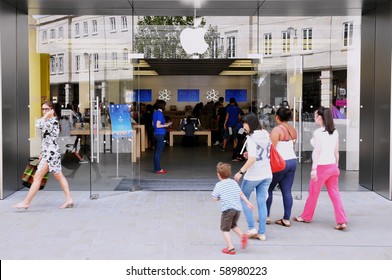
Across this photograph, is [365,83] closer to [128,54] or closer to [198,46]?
[198,46]

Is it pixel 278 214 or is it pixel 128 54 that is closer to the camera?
pixel 278 214

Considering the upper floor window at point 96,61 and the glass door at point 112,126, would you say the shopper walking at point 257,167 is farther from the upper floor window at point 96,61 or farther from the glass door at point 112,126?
the upper floor window at point 96,61

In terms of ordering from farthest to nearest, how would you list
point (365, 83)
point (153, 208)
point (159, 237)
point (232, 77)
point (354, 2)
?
point (232, 77) < point (365, 83) < point (354, 2) < point (153, 208) < point (159, 237)

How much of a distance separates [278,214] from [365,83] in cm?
333

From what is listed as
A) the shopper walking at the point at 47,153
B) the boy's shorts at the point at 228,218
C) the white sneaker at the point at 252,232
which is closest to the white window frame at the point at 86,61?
Result: the shopper walking at the point at 47,153

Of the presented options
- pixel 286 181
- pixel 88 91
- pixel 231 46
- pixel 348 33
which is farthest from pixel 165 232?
pixel 348 33

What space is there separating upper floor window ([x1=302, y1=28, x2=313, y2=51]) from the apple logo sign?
6.08 ft

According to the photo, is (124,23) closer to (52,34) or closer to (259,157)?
(52,34)

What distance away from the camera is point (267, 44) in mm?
10227

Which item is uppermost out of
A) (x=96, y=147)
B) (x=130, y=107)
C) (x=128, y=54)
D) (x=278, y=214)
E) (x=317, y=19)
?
(x=317, y=19)

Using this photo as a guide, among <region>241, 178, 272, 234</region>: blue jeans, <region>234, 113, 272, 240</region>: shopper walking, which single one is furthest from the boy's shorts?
<region>241, 178, 272, 234</region>: blue jeans

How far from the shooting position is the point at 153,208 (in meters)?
7.86

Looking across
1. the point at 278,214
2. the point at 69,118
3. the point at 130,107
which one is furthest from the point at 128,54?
the point at 278,214

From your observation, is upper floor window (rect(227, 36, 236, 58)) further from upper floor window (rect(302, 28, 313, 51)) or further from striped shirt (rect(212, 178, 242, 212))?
striped shirt (rect(212, 178, 242, 212))
